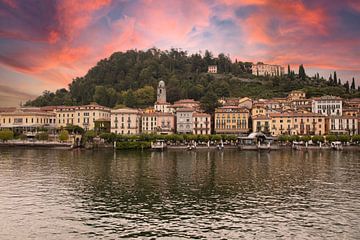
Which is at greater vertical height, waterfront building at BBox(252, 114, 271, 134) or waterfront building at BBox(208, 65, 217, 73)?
waterfront building at BBox(208, 65, 217, 73)

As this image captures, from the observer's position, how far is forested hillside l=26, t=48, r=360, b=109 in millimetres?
131625

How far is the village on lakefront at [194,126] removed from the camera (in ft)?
284

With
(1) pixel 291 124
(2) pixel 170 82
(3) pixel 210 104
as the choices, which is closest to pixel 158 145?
(3) pixel 210 104

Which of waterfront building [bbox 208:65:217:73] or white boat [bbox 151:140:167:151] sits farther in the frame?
waterfront building [bbox 208:65:217:73]

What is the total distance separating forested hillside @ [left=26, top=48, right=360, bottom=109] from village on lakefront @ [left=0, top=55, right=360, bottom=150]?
1074 centimetres

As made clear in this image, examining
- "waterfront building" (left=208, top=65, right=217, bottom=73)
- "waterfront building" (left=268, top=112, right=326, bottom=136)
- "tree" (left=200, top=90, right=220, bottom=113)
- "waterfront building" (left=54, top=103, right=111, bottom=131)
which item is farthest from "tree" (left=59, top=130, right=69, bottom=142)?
"waterfront building" (left=208, top=65, right=217, bottom=73)

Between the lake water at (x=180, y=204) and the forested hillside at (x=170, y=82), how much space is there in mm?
70977

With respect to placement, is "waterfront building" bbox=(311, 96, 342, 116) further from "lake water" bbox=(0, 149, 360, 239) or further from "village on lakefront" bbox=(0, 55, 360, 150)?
"lake water" bbox=(0, 149, 360, 239)

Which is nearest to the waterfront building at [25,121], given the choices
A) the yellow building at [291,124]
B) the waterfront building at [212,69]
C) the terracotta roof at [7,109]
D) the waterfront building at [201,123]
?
the terracotta roof at [7,109]

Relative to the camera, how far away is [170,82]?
477 feet

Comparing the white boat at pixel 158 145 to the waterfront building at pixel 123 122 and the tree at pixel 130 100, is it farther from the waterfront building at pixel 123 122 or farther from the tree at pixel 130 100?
the tree at pixel 130 100

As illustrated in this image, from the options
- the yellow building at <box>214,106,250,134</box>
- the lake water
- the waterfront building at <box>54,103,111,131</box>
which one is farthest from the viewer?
the waterfront building at <box>54,103,111,131</box>

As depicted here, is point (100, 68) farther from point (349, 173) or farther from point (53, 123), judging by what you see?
point (349, 173)

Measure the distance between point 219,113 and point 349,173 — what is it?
60.2m
